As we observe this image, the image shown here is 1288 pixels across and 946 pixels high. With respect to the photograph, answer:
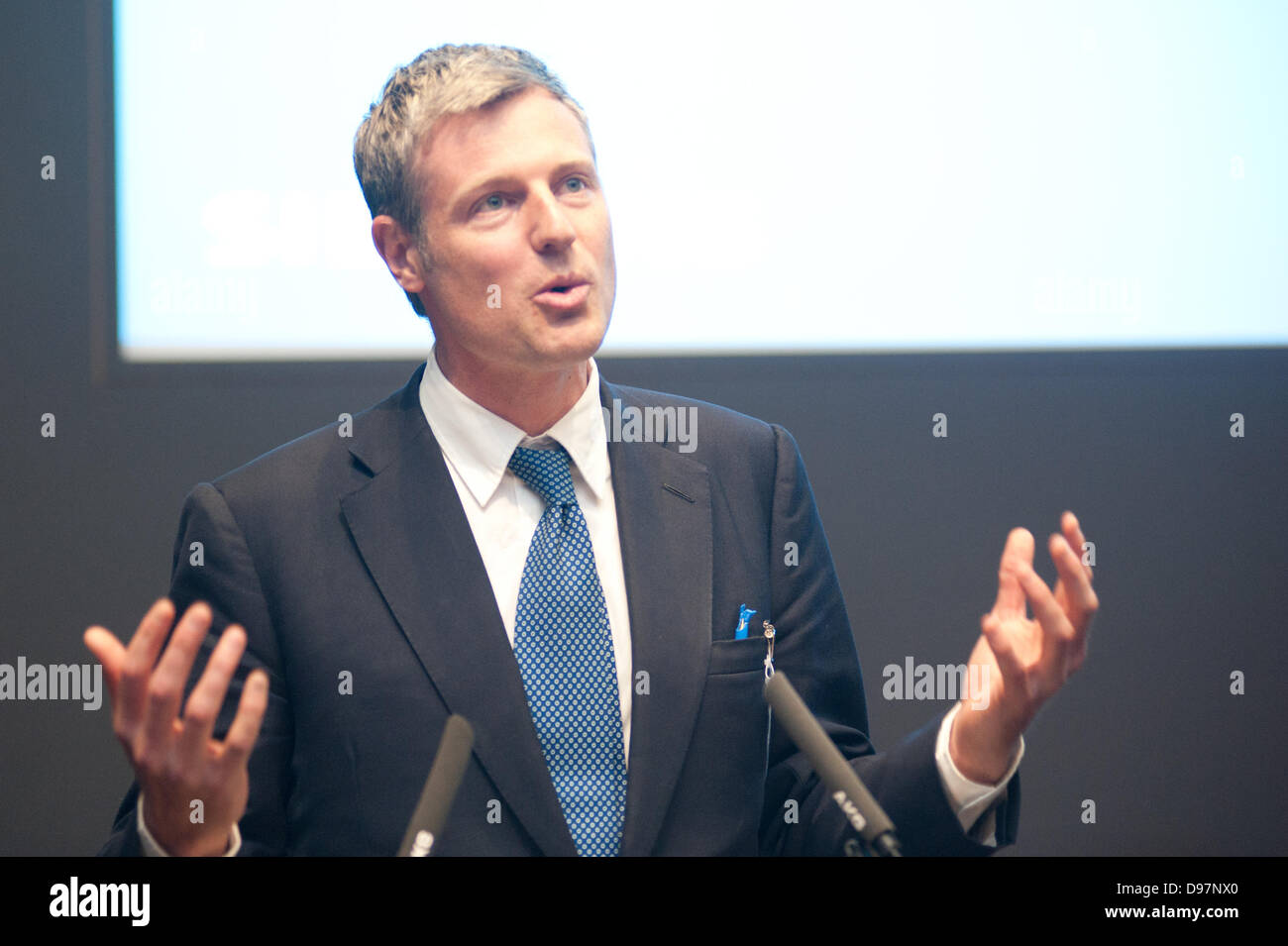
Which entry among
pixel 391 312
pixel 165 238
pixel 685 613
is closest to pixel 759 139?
pixel 391 312

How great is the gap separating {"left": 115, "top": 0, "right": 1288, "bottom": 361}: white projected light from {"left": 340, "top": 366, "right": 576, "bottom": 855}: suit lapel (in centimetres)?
113

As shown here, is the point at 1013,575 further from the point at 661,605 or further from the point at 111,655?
the point at 111,655

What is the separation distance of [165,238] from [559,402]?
1.38m

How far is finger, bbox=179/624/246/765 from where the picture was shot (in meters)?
1.00

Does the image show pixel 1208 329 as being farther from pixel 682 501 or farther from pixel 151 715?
pixel 151 715

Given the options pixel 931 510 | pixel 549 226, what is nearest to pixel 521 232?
pixel 549 226

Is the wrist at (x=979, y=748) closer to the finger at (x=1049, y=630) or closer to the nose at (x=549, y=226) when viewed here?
the finger at (x=1049, y=630)

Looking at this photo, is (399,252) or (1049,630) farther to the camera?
(399,252)

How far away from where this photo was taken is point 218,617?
1494mm

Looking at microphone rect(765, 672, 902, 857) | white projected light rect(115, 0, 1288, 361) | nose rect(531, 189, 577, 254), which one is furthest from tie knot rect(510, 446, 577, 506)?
white projected light rect(115, 0, 1288, 361)

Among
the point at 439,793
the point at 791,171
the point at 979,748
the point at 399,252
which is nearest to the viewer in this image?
the point at 439,793

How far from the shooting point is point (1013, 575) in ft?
3.87

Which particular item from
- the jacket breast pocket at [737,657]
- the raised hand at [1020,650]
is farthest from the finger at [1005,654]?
the jacket breast pocket at [737,657]

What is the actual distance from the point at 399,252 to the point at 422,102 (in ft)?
0.72
